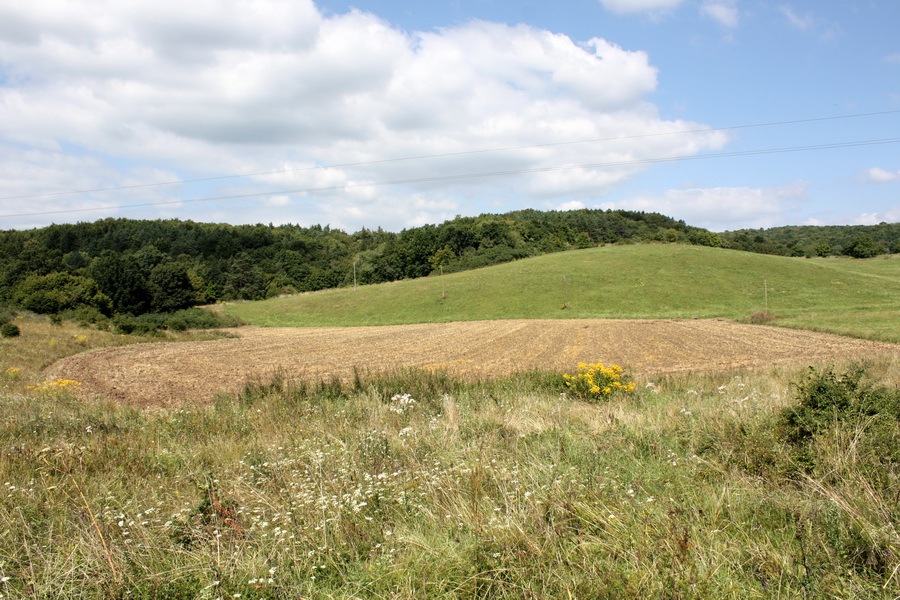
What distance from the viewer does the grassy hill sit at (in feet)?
163

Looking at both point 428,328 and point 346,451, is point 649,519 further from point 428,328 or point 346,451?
point 428,328

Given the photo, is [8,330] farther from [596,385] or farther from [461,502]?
[461,502]

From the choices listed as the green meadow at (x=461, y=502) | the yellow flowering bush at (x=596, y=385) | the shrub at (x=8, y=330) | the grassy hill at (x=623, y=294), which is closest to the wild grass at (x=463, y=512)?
the green meadow at (x=461, y=502)

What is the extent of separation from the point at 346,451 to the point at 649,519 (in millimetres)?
2981

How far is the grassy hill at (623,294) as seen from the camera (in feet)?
163

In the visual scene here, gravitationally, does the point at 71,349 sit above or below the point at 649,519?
below

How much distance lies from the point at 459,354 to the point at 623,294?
108 ft

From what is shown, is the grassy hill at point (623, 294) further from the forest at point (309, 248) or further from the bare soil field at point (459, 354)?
the forest at point (309, 248)

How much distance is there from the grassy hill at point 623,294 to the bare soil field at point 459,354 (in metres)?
9.34

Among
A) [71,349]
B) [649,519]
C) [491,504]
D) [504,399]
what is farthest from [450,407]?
[71,349]

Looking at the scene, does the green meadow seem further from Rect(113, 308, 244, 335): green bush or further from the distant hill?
the distant hill

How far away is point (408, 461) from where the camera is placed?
5.12 m

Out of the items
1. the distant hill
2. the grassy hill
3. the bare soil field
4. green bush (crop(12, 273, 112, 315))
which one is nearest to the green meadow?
the bare soil field

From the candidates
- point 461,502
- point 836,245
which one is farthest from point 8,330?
point 836,245
